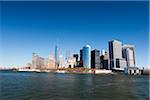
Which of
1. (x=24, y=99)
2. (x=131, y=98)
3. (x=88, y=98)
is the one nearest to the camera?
(x=24, y=99)

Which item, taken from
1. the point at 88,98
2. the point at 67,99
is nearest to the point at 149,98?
the point at 88,98

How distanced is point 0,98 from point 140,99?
21574 mm

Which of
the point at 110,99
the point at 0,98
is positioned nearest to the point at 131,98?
the point at 110,99

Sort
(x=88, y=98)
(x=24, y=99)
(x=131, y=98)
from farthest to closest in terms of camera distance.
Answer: (x=131, y=98) < (x=88, y=98) < (x=24, y=99)

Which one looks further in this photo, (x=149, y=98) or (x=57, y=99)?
(x=149, y=98)

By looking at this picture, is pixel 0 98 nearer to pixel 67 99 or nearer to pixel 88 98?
pixel 67 99

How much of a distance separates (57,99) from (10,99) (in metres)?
6.70

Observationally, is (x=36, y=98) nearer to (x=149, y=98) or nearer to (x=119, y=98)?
(x=119, y=98)

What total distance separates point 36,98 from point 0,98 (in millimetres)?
5193

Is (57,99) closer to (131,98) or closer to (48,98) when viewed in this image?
(48,98)

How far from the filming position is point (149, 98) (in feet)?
109

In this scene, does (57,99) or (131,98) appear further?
(131,98)

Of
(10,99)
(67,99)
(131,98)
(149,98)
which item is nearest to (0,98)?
(10,99)

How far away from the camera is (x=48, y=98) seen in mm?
29672
